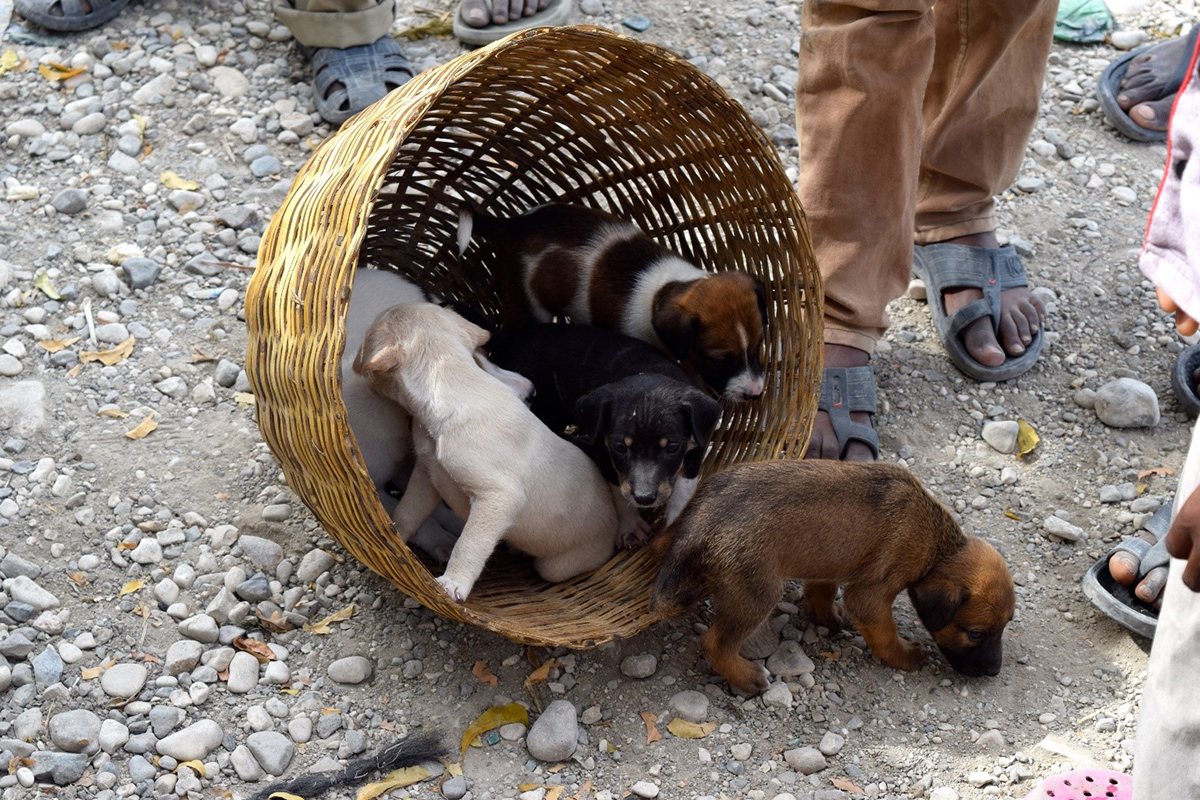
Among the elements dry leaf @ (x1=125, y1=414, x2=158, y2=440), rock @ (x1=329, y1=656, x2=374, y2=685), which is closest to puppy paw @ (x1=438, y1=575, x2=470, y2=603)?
rock @ (x1=329, y1=656, x2=374, y2=685)

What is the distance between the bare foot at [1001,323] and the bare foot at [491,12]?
9.01ft

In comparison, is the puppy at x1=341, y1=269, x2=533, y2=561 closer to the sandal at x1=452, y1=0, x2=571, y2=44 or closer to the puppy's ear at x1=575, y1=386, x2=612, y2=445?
the puppy's ear at x1=575, y1=386, x2=612, y2=445

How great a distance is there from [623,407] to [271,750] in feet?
4.84

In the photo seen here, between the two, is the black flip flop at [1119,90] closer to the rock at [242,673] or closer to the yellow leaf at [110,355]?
the yellow leaf at [110,355]

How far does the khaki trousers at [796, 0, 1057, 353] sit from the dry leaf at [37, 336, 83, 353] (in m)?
2.98

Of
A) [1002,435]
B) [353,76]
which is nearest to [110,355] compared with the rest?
[353,76]

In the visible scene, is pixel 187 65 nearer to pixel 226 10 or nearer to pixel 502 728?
pixel 226 10

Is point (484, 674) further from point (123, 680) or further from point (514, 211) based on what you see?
point (514, 211)

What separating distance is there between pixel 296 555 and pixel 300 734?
2.43 feet

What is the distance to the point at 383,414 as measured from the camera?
13.0 ft

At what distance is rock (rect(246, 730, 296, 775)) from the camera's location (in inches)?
130

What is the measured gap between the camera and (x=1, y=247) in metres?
4.96

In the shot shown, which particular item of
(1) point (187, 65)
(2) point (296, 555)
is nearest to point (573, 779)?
(2) point (296, 555)

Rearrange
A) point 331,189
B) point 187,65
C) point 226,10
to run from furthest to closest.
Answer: point 226,10 < point 187,65 < point 331,189
